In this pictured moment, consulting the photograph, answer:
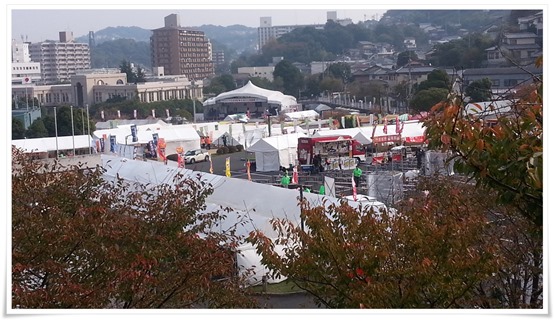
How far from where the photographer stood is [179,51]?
32031 millimetres

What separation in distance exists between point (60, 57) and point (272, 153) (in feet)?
77.4

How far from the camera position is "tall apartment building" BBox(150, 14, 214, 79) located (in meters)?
31.1

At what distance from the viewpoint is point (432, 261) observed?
6.79 ft

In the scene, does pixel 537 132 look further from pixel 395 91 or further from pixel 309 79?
pixel 309 79

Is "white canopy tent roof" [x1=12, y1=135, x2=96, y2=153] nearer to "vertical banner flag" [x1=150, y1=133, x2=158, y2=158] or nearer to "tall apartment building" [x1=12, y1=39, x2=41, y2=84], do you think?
"vertical banner flag" [x1=150, y1=133, x2=158, y2=158]

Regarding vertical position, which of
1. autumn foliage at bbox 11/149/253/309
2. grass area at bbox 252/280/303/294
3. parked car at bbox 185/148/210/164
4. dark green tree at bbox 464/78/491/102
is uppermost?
dark green tree at bbox 464/78/491/102

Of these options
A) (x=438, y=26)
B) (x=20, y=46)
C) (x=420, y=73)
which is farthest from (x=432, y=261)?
(x=438, y=26)

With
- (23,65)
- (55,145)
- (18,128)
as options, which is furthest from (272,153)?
(23,65)

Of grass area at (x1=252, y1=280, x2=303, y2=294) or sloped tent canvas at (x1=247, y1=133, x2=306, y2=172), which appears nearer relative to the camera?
grass area at (x1=252, y1=280, x2=303, y2=294)

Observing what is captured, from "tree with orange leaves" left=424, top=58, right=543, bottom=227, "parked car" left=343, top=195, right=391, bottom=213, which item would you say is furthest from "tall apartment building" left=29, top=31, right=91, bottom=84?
"tree with orange leaves" left=424, top=58, right=543, bottom=227

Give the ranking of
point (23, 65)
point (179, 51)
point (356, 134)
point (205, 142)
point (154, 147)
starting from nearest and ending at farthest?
point (356, 134) → point (154, 147) → point (205, 142) → point (23, 65) → point (179, 51)

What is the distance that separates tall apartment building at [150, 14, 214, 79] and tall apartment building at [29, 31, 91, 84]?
10.3 ft

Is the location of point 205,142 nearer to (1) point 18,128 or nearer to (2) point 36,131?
(2) point 36,131

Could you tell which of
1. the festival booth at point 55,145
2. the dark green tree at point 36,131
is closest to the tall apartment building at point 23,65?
the dark green tree at point 36,131
